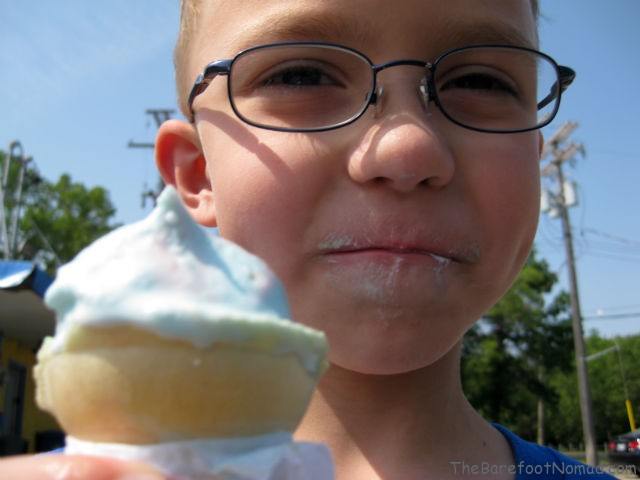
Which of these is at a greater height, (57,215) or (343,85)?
(57,215)

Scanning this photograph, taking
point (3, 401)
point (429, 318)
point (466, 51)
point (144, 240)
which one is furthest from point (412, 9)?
point (3, 401)

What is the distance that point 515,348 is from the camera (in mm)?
23562

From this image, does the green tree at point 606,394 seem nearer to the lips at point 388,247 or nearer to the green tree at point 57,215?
the green tree at point 57,215

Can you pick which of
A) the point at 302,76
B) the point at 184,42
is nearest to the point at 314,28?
the point at 302,76

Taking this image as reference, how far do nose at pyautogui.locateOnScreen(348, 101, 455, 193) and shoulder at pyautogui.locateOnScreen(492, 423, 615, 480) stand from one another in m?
0.92

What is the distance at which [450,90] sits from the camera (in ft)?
4.65

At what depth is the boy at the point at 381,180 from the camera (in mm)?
1239

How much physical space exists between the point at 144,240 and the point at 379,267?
58 cm

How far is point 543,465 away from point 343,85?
1.24 m

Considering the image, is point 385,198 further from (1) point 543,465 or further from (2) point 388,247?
(1) point 543,465

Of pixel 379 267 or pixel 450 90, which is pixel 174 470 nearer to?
pixel 379 267

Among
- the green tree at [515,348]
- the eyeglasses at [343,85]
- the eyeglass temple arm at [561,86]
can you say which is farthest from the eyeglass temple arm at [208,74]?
the green tree at [515,348]

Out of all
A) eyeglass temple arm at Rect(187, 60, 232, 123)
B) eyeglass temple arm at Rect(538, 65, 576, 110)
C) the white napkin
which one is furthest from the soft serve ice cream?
eyeglass temple arm at Rect(538, 65, 576, 110)

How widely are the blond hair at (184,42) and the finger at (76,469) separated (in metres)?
1.28
